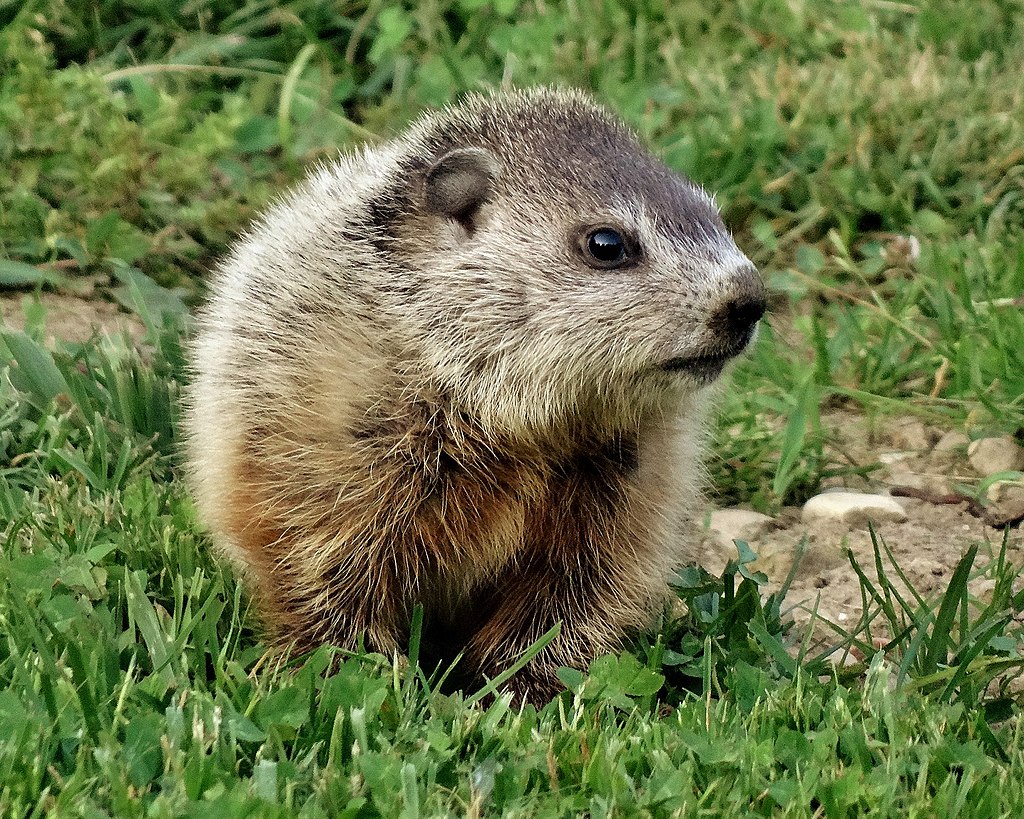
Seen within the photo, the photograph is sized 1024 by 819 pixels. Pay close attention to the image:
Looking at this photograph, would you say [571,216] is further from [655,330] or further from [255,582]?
[255,582]

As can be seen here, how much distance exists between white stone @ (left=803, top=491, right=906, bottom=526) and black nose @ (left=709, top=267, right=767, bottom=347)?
1467 mm

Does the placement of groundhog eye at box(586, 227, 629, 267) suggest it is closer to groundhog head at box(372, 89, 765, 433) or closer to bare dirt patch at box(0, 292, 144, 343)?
groundhog head at box(372, 89, 765, 433)

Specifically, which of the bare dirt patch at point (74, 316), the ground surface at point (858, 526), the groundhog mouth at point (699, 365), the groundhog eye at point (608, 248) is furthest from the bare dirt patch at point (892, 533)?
the bare dirt patch at point (74, 316)

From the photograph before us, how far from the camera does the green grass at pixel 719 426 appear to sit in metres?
2.83

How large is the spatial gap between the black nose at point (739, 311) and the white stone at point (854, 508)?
147 cm

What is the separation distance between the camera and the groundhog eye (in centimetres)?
356

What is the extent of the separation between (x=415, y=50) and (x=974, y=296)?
10.4 ft

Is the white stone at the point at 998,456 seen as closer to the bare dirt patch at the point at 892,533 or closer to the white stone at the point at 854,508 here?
the bare dirt patch at the point at 892,533

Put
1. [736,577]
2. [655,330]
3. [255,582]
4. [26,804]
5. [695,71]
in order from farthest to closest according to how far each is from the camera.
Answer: [695,71] < [736,577] < [255,582] < [655,330] < [26,804]

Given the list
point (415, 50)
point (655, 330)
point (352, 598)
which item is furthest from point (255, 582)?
point (415, 50)

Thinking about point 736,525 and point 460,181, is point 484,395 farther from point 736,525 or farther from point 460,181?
point 736,525

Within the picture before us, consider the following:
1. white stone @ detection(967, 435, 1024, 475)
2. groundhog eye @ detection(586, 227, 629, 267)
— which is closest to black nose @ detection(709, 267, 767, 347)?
groundhog eye @ detection(586, 227, 629, 267)

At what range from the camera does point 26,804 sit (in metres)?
2.56

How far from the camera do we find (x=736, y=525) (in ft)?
15.4
